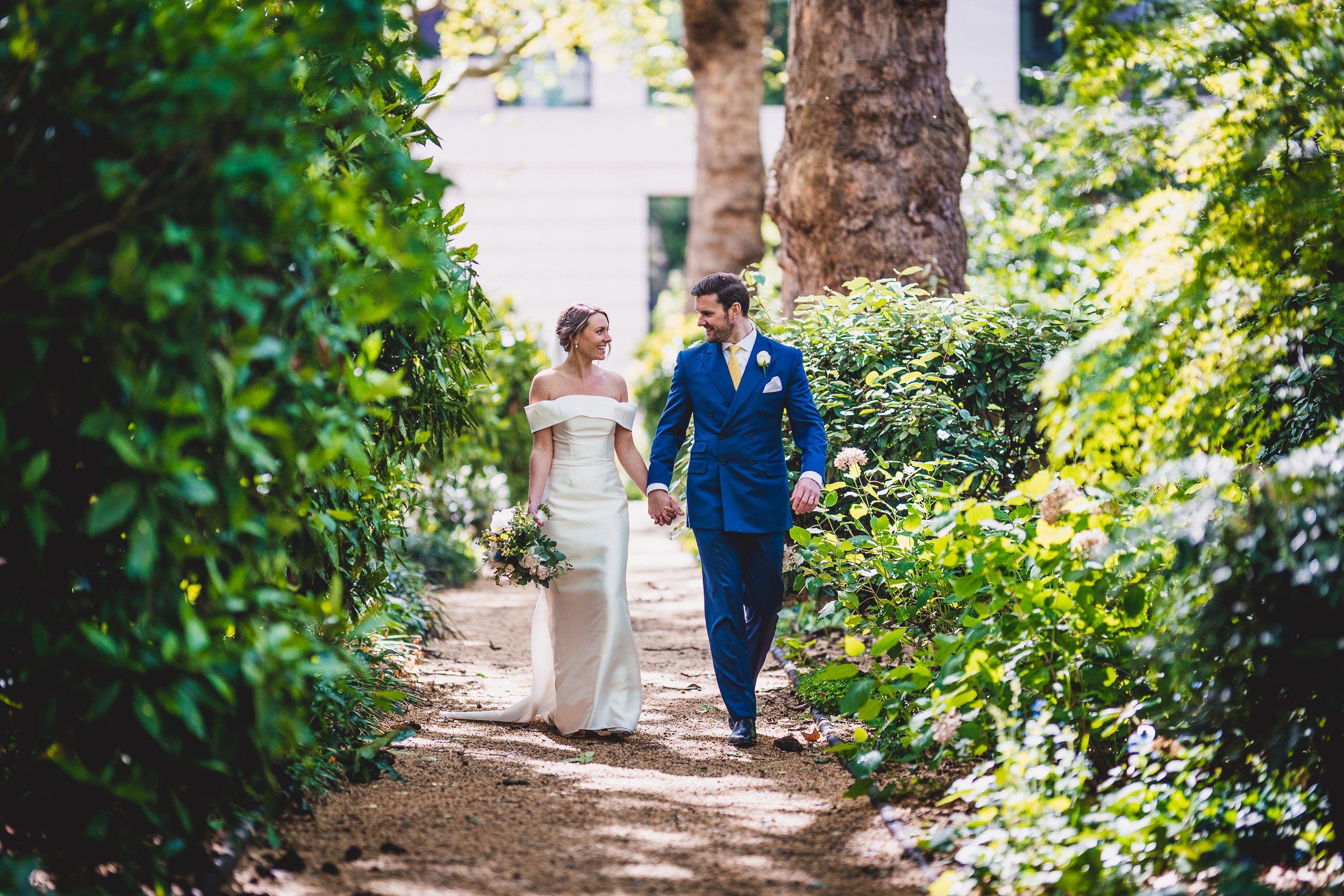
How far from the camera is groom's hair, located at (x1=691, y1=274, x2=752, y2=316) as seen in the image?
5.37 meters

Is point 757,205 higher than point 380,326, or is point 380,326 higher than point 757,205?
point 757,205

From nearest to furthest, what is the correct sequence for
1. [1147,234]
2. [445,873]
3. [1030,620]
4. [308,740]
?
[308,740] < [445,873] < [1030,620] < [1147,234]

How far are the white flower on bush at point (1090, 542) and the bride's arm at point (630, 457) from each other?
8.41ft

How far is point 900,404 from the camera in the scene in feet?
19.8

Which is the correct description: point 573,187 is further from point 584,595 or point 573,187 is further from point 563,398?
point 584,595

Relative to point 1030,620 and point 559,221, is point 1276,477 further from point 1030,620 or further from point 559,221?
point 559,221

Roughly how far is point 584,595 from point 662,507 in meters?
0.61

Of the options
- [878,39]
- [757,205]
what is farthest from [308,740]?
[757,205]

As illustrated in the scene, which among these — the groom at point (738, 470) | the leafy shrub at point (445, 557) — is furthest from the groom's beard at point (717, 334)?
the leafy shrub at point (445, 557)

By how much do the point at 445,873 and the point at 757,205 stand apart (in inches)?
414

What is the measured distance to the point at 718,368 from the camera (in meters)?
5.39

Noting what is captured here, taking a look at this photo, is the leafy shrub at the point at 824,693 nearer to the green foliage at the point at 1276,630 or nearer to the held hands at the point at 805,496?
the held hands at the point at 805,496

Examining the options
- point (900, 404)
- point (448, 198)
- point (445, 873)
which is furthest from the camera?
point (448, 198)

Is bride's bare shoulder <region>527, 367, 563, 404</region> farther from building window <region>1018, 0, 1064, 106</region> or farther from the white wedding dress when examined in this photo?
building window <region>1018, 0, 1064, 106</region>
